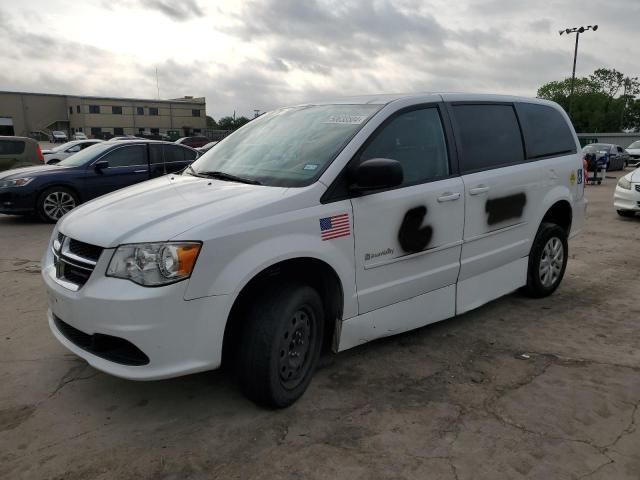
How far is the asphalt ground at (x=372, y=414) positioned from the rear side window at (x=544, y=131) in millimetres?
1620

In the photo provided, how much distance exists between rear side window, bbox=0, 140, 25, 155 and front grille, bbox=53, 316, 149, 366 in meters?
10.9

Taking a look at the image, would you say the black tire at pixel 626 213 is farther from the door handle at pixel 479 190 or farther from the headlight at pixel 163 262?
the headlight at pixel 163 262

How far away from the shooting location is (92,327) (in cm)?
276

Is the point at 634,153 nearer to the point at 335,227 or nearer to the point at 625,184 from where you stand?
the point at 625,184

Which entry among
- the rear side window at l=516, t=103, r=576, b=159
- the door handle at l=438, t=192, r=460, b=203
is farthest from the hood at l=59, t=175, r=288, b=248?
the rear side window at l=516, t=103, r=576, b=159

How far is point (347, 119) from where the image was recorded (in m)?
3.64

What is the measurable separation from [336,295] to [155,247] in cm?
118

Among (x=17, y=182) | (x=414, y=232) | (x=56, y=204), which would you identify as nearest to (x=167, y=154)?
(x=56, y=204)

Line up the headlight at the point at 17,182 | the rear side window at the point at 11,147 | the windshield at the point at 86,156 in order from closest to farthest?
the headlight at the point at 17,182, the windshield at the point at 86,156, the rear side window at the point at 11,147

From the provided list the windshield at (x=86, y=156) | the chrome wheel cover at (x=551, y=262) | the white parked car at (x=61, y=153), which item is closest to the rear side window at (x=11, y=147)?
the windshield at (x=86, y=156)

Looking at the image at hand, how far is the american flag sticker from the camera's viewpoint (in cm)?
311

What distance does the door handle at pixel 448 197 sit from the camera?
3.78 meters

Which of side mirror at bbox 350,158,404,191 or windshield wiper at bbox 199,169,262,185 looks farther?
windshield wiper at bbox 199,169,262,185

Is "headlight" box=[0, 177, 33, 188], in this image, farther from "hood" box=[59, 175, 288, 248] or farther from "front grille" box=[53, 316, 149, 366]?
"front grille" box=[53, 316, 149, 366]
